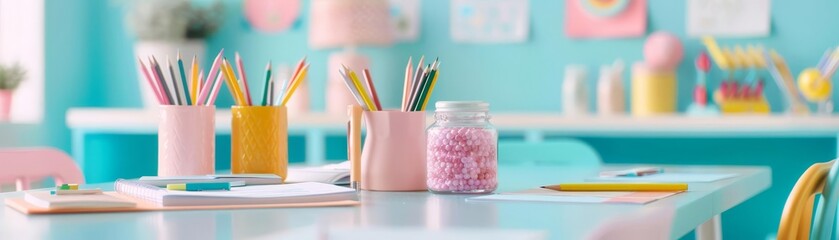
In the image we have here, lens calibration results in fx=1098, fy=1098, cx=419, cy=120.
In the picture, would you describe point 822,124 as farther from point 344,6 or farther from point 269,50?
point 269,50

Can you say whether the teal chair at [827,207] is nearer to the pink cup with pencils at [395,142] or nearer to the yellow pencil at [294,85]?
the pink cup with pencils at [395,142]

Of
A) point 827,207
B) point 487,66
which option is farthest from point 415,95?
point 487,66

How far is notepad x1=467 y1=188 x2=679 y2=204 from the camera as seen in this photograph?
118 centimetres

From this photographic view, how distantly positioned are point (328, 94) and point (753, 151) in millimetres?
1398

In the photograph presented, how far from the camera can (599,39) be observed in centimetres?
361

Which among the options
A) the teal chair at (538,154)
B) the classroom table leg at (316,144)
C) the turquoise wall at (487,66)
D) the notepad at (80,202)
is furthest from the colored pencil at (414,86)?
the turquoise wall at (487,66)

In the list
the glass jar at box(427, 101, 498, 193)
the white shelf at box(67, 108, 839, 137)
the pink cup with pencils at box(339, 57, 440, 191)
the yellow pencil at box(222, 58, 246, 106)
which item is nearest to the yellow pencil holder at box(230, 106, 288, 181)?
the yellow pencil at box(222, 58, 246, 106)

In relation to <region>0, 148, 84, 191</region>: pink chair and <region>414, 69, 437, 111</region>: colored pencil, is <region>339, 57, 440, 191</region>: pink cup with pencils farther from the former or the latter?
<region>0, 148, 84, 191</region>: pink chair

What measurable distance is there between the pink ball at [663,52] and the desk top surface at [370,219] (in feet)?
6.86

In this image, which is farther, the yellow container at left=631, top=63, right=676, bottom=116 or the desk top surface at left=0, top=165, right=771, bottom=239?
the yellow container at left=631, top=63, right=676, bottom=116

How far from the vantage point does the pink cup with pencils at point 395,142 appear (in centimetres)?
135

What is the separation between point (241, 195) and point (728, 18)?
260 cm

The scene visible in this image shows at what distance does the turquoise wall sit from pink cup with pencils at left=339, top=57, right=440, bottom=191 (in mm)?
2248

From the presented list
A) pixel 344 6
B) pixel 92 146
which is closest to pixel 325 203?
pixel 344 6
